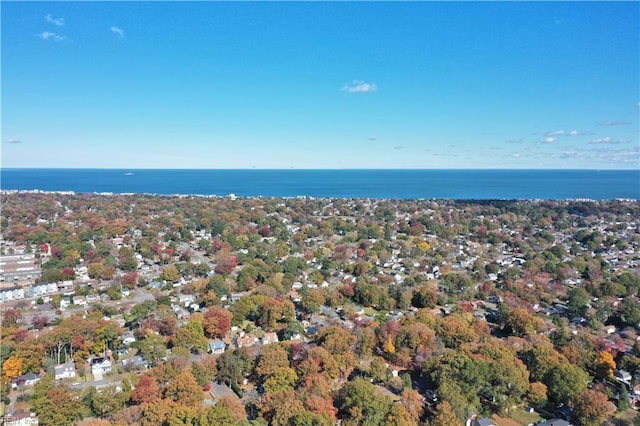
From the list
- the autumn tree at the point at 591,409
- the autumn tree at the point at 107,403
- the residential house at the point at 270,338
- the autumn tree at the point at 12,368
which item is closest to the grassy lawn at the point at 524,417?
the autumn tree at the point at 591,409

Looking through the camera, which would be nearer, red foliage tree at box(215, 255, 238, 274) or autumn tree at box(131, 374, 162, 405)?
autumn tree at box(131, 374, 162, 405)

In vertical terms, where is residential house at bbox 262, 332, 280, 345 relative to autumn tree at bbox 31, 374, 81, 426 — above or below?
below

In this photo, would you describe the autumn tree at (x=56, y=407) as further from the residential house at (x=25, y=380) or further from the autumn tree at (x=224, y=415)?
the autumn tree at (x=224, y=415)

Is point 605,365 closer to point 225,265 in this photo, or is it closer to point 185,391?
point 185,391

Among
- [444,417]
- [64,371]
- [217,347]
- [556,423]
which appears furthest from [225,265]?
[556,423]

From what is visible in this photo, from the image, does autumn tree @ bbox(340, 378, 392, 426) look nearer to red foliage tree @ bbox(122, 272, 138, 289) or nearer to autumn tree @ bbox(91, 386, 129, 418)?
autumn tree @ bbox(91, 386, 129, 418)

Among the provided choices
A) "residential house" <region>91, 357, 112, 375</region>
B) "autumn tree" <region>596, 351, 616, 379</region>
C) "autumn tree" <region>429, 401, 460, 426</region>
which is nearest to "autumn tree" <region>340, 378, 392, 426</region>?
"autumn tree" <region>429, 401, 460, 426</region>

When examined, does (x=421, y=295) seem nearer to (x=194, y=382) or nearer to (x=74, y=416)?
(x=194, y=382)

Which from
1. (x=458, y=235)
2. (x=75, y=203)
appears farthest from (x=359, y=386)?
(x=75, y=203)
